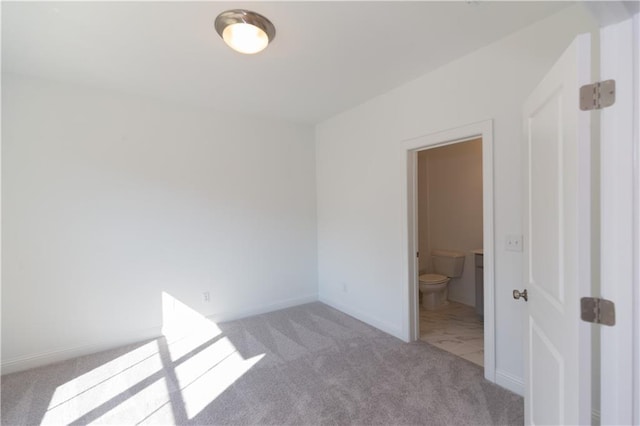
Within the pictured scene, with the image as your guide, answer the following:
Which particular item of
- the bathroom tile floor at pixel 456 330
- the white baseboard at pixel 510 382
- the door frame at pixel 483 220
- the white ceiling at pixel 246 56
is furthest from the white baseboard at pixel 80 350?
the white baseboard at pixel 510 382

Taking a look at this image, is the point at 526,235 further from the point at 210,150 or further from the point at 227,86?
the point at 210,150

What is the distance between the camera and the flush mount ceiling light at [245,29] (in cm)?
170

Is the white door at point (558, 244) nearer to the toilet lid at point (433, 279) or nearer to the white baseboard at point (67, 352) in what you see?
the toilet lid at point (433, 279)

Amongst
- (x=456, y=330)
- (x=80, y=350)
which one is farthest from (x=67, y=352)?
(x=456, y=330)

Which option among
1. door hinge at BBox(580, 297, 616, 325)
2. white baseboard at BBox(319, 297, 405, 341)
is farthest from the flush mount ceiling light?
white baseboard at BBox(319, 297, 405, 341)

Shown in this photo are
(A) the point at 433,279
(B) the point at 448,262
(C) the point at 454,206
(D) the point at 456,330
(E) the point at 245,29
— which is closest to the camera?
(E) the point at 245,29

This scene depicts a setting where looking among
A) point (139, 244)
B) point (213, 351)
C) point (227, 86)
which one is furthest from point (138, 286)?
point (227, 86)

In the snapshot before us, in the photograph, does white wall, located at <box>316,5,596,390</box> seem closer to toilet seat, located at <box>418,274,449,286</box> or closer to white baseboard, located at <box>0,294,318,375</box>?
toilet seat, located at <box>418,274,449,286</box>

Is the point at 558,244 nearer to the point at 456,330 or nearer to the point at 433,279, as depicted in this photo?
the point at 456,330

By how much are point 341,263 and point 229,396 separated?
205 centimetres

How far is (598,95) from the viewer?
945 mm

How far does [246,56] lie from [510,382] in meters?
3.22

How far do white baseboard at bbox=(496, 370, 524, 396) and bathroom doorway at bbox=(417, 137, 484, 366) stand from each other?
94cm

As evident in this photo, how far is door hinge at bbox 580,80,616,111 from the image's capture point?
918 mm
